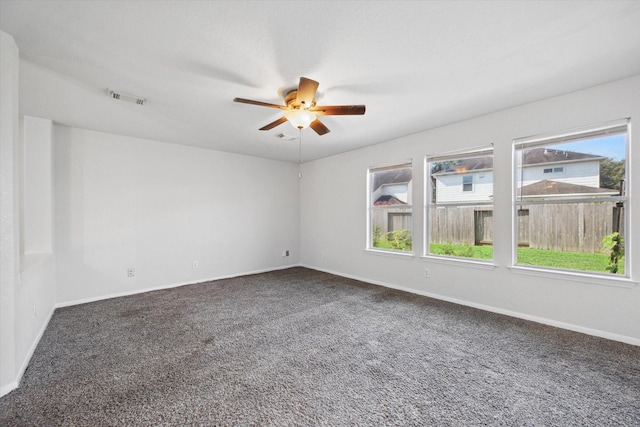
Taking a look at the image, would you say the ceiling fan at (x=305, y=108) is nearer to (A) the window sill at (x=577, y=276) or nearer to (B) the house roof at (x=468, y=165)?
(B) the house roof at (x=468, y=165)

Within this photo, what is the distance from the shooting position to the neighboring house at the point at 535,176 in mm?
2838

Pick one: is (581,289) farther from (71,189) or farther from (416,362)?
(71,189)

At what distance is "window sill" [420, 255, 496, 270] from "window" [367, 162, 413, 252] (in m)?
0.44

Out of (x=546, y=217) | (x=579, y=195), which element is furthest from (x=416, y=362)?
(x=579, y=195)

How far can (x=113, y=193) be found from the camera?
4031mm

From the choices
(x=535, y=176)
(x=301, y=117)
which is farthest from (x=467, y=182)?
(x=301, y=117)

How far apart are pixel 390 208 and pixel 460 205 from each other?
1.21 meters

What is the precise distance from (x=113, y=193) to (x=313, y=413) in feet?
13.8

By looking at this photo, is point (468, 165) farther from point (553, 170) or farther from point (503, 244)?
point (503, 244)

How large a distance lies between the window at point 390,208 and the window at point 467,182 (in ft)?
2.69

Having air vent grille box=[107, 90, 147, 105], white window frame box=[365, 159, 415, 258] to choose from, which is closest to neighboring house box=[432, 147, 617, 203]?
white window frame box=[365, 159, 415, 258]

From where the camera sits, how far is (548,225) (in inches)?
122

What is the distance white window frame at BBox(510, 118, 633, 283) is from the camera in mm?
2549

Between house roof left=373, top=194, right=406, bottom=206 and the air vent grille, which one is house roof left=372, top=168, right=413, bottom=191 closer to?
house roof left=373, top=194, right=406, bottom=206
